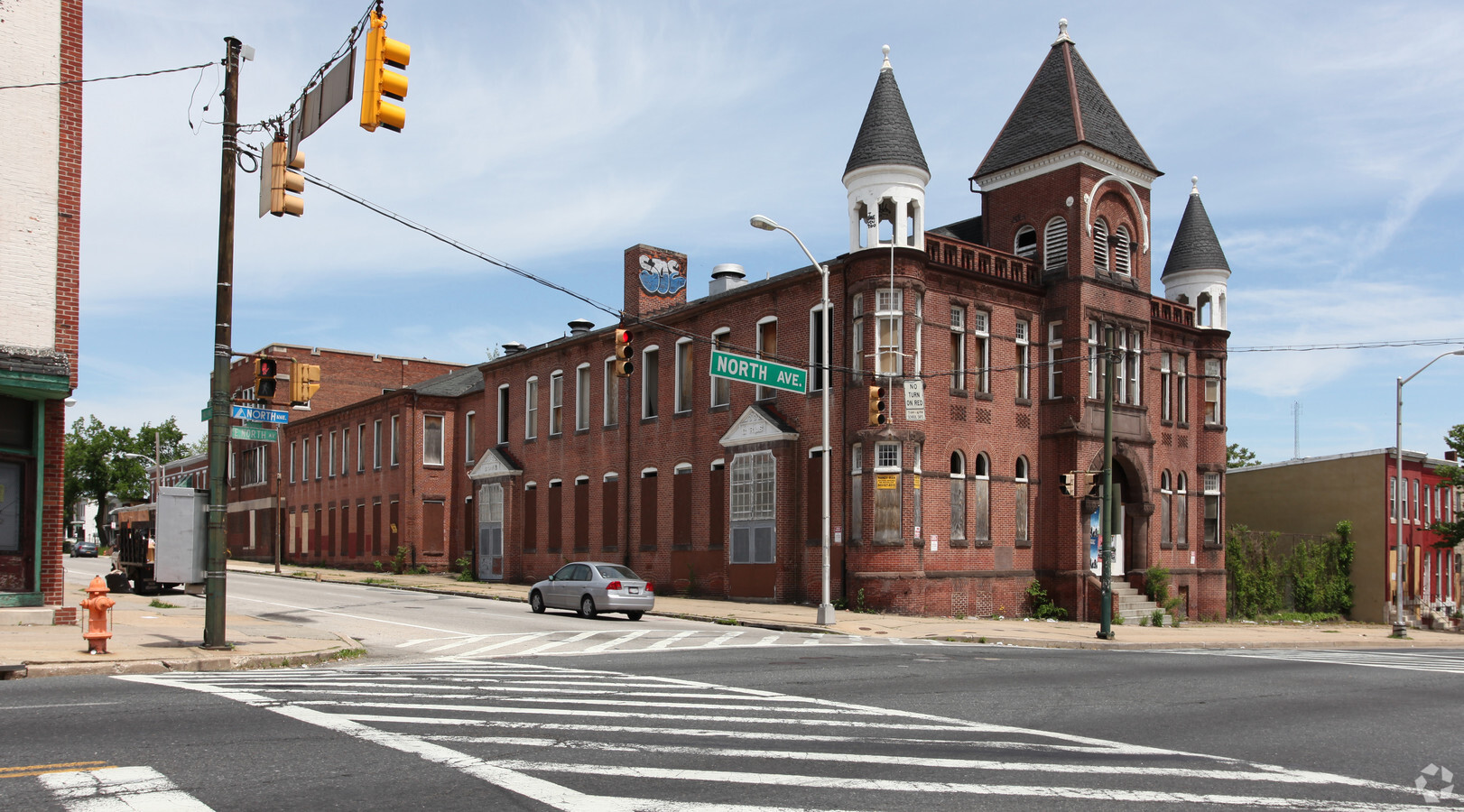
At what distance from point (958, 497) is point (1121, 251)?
10.1 meters

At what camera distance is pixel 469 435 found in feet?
→ 173

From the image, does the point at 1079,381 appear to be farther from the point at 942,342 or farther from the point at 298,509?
the point at 298,509

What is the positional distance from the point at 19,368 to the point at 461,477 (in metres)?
36.5

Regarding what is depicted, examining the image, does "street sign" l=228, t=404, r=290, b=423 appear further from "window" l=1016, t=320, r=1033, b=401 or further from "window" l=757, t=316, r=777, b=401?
"window" l=1016, t=320, r=1033, b=401

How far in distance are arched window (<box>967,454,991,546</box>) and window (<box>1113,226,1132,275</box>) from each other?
7.99m

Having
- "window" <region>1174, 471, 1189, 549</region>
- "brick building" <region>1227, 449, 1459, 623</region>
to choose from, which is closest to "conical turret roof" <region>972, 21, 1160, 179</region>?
"window" <region>1174, 471, 1189, 549</region>

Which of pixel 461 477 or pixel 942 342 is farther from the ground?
pixel 942 342

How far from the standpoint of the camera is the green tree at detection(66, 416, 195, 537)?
10081cm

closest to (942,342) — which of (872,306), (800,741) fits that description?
(872,306)

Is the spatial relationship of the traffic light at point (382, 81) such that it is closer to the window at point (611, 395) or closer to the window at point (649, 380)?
the window at point (649, 380)

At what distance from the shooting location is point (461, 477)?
5431cm

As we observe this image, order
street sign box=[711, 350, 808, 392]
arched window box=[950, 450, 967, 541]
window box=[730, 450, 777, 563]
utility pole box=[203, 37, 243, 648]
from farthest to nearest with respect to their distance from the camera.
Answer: window box=[730, 450, 777, 563], arched window box=[950, 450, 967, 541], street sign box=[711, 350, 808, 392], utility pole box=[203, 37, 243, 648]

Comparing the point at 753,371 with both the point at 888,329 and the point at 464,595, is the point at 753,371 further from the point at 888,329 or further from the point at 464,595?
the point at 464,595

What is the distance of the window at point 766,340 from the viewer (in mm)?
33875
